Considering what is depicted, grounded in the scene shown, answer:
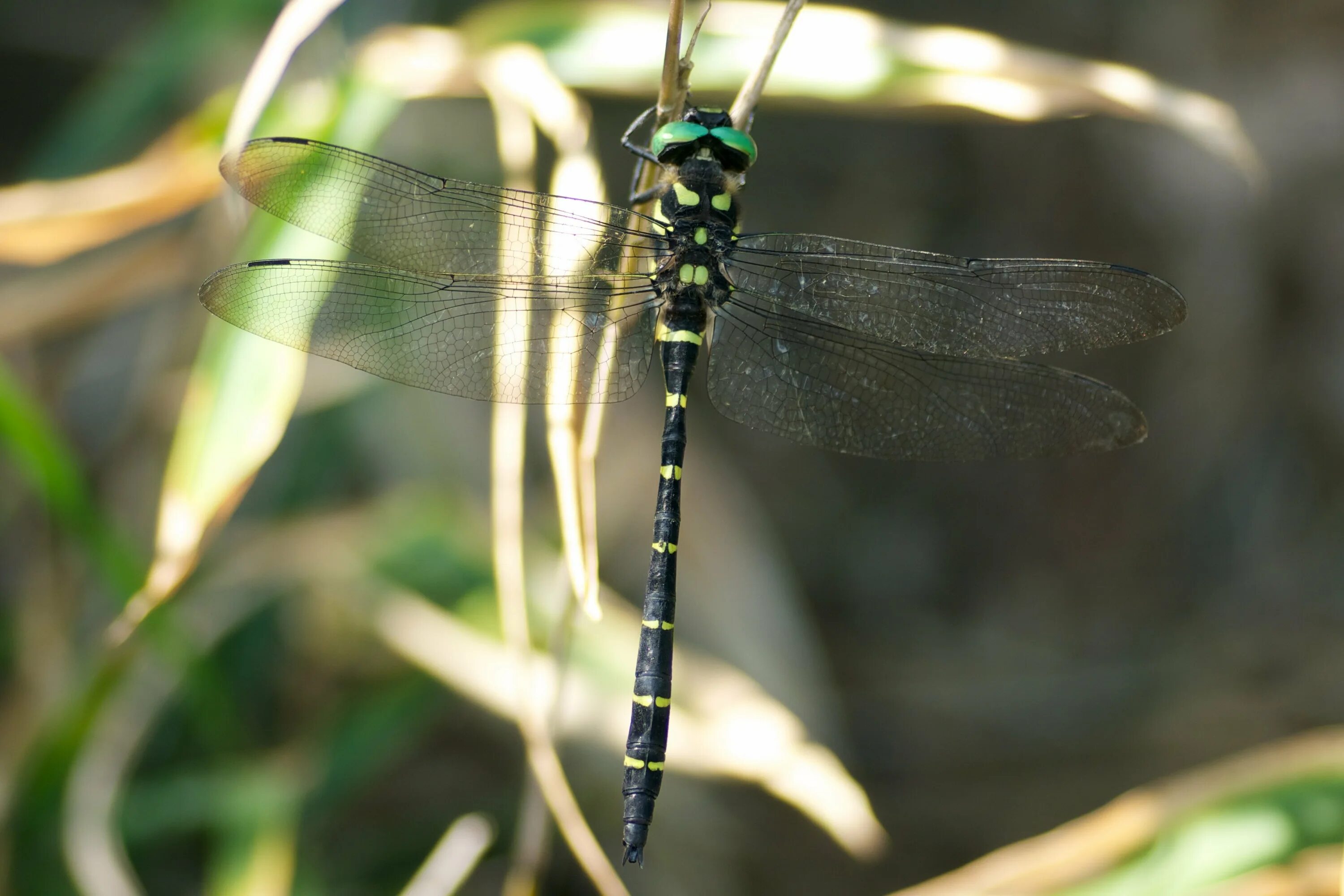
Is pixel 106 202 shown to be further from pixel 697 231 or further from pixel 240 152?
pixel 697 231

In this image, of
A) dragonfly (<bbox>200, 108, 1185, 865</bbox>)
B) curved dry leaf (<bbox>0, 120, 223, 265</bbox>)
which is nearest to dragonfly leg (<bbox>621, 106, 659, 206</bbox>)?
dragonfly (<bbox>200, 108, 1185, 865</bbox>)

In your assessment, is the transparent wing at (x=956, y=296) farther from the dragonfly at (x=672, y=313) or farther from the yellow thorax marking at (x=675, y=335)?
the yellow thorax marking at (x=675, y=335)

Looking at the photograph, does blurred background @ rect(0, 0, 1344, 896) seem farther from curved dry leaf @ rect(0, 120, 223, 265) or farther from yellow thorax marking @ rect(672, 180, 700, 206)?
yellow thorax marking @ rect(672, 180, 700, 206)

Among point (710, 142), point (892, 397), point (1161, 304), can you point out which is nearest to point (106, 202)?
point (710, 142)

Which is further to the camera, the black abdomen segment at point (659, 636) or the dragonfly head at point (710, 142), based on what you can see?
the dragonfly head at point (710, 142)

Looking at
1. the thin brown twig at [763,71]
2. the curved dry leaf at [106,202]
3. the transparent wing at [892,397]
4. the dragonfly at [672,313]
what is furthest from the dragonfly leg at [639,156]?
the curved dry leaf at [106,202]

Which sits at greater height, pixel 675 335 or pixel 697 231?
pixel 697 231
